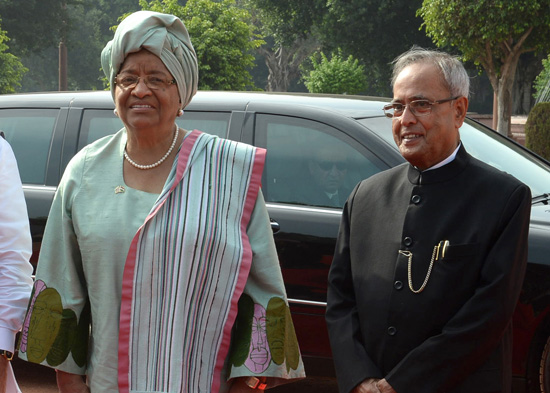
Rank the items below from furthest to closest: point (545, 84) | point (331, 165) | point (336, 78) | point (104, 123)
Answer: point (336, 78), point (545, 84), point (104, 123), point (331, 165)

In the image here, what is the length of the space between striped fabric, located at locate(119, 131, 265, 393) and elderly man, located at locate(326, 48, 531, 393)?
1.48 feet

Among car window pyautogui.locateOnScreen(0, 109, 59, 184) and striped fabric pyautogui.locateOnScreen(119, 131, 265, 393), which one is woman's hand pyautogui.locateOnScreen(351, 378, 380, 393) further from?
car window pyautogui.locateOnScreen(0, 109, 59, 184)

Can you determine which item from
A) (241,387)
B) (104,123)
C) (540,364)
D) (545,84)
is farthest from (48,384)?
(545,84)

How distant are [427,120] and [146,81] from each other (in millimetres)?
839

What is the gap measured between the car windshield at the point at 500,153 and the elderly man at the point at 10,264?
8.54 ft

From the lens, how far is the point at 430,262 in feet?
8.43

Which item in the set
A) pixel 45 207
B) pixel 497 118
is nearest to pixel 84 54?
pixel 497 118

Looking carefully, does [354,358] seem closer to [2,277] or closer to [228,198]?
[228,198]

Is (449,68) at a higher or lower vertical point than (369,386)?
higher

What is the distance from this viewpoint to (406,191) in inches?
107

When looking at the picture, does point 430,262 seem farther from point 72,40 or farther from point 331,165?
point 72,40

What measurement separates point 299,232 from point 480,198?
2.25 meters

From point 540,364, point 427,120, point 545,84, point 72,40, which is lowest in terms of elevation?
point 72,40

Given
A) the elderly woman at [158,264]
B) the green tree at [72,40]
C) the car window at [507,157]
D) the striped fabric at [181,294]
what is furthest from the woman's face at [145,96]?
the green tree at [72,40]
